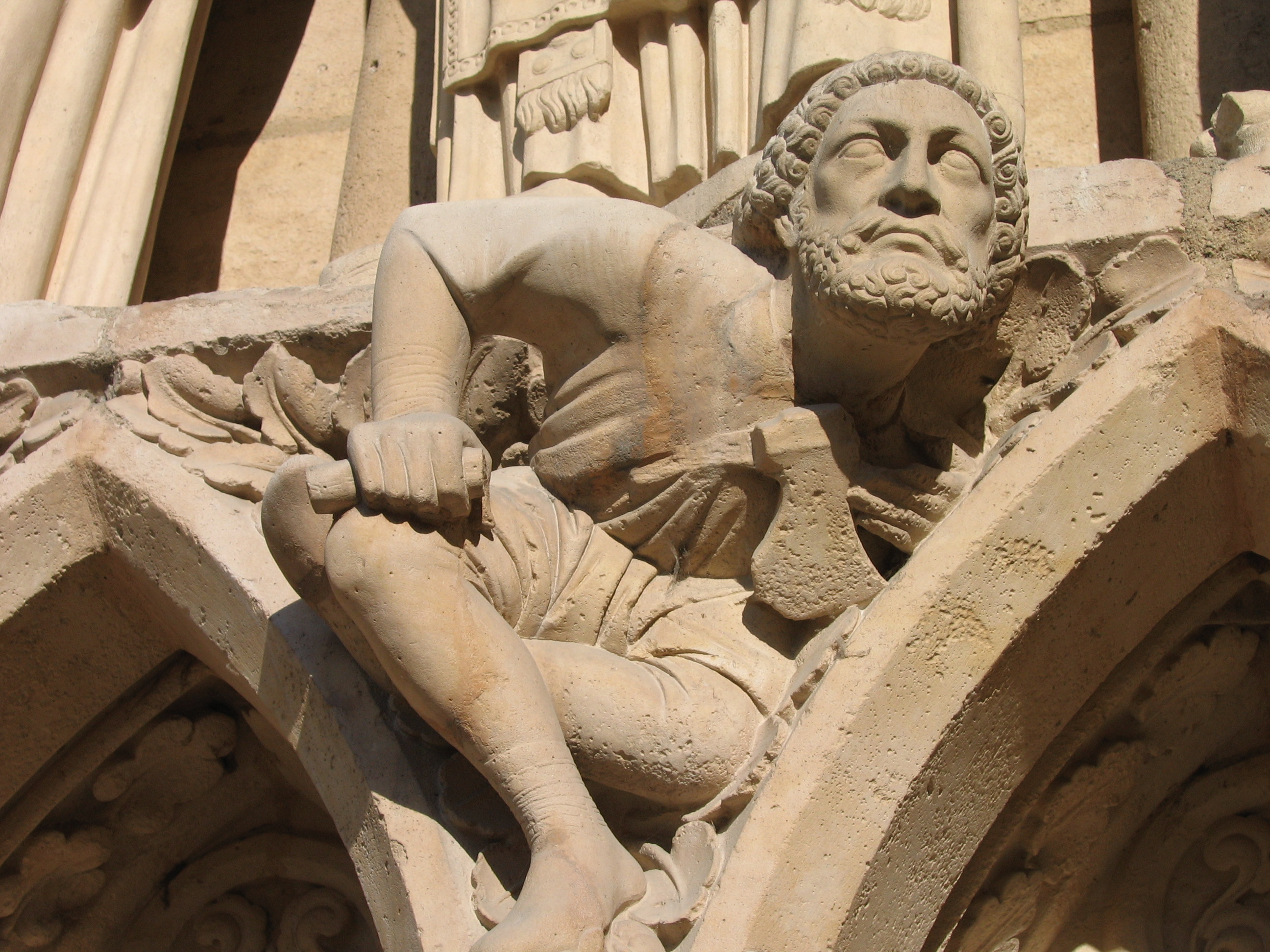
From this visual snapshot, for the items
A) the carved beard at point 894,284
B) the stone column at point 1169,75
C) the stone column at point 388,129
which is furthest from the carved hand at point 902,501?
the stone column at point 388,129

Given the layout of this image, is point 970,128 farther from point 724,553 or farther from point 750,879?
point 750,879

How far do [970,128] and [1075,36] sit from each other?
168 centimetres

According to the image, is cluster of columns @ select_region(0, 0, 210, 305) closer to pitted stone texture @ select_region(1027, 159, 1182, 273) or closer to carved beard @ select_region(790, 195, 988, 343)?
carved beard @ select_region(790, 195, 988, 343)

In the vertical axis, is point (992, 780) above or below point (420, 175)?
below

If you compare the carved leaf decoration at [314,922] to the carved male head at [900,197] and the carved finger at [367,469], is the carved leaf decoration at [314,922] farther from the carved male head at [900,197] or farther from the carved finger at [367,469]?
the carved male head at [900,197]

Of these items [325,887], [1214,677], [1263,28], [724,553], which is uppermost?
[1263,28]

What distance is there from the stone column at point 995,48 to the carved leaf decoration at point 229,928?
2099 millimetres

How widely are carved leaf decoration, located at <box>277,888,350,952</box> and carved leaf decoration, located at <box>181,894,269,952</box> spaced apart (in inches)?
1.6

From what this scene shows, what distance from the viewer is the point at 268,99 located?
432 cm

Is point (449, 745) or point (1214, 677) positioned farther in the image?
point (1214, 677)

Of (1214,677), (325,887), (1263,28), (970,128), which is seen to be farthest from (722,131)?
(325,887)

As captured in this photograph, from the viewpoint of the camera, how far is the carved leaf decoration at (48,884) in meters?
2.78

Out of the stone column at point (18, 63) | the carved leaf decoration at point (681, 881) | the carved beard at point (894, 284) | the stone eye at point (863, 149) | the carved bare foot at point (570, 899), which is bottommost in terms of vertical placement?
the carved leaf decoration at point (681, 881)

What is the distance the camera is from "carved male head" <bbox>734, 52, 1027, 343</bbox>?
7.07ft
